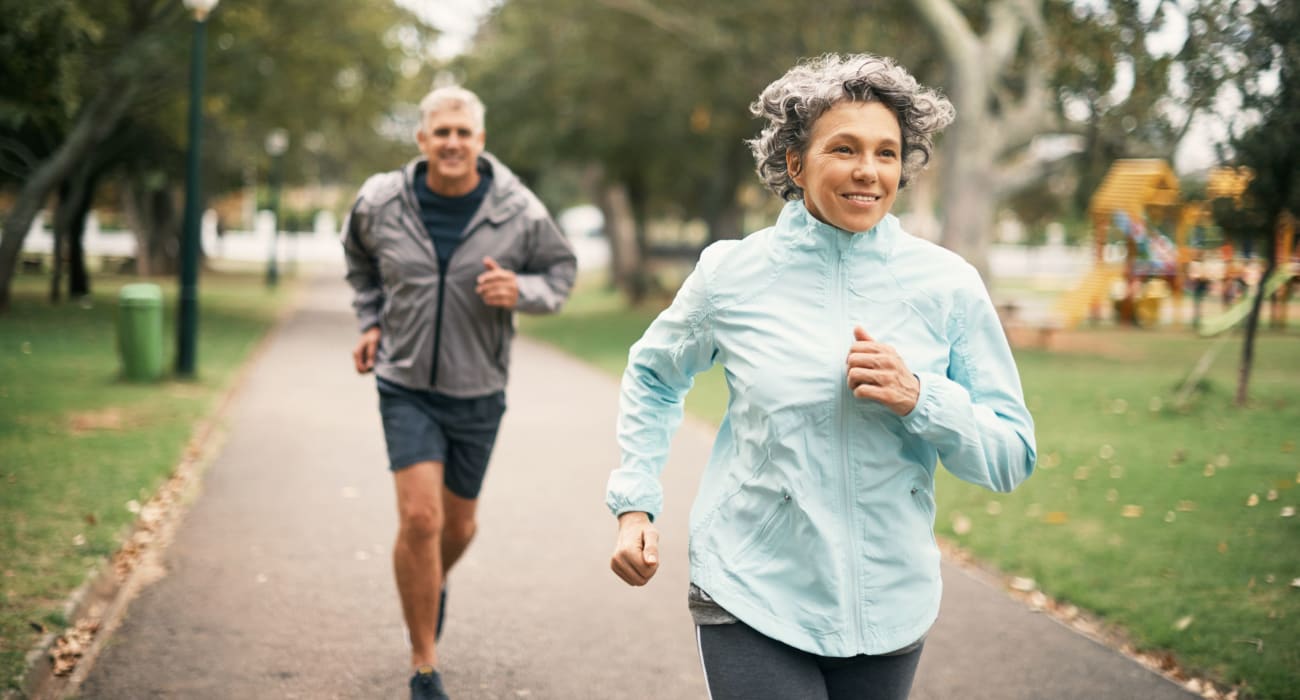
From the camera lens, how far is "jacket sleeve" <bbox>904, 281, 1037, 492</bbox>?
2387 millimetres

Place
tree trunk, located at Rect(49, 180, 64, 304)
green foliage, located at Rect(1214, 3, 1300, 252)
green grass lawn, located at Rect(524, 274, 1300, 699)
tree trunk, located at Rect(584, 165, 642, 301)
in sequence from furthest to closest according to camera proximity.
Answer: tree trunk, located at Rect(584, 165, 642, 301)
tree trunk, located at Rect(49, 180, 64, 304)
green foliage, located at Rect(1214, 3, 1300, 252)
green grass lawn, located at Rect(524, 274, 1300, 699)

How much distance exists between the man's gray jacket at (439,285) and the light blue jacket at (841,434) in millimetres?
2091

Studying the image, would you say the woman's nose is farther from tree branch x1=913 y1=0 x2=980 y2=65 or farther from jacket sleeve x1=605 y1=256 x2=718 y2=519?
→ tree branch x1=913 y1=0 x2=980 y2=65

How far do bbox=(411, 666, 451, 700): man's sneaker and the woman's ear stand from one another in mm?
2510

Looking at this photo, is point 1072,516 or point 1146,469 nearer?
point 1072,516

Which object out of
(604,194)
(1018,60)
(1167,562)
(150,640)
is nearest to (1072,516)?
(1167,562)

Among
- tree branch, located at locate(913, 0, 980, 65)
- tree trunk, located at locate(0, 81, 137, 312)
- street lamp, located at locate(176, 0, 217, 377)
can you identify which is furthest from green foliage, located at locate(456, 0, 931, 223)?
street lamp, located at locate(176, 0, 217, 377)

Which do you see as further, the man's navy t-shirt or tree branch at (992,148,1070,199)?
tree branch at (992,148,1070,199)

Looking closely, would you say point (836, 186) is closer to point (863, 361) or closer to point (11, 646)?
point (863, 361)

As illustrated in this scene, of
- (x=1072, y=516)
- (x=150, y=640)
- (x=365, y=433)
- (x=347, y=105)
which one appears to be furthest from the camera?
(x=347, y=105)

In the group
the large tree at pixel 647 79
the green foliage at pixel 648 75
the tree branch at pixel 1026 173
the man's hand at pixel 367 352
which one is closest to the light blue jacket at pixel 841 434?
the man's hand at pixel 367 352

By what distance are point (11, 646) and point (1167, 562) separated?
542cm

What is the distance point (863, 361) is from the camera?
2326 mm

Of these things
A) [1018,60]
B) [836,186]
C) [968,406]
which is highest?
[1018,60]
